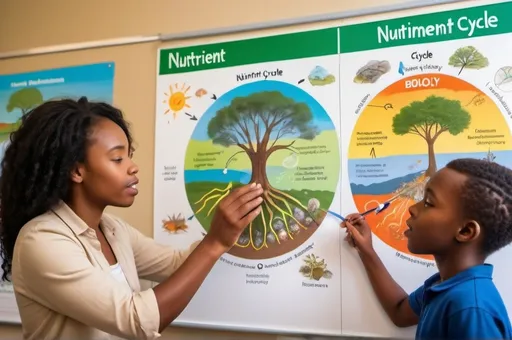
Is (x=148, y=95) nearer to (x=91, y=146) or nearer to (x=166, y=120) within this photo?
(x=166, y=120)

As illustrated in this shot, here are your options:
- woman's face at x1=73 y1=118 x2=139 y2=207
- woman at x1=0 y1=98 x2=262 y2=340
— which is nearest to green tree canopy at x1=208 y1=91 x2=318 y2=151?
woman at x1=0 y1=98 x2=262 y2=340

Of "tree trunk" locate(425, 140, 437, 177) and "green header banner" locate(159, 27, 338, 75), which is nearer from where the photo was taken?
"tree trunk" locate(425, 140, 437, 177)

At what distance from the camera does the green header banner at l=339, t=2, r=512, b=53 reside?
3.56 ft

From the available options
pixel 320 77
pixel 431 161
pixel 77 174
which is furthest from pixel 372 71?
pixel 77 174

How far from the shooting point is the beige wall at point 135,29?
130 centimetres

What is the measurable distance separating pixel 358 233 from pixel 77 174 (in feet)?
2.11

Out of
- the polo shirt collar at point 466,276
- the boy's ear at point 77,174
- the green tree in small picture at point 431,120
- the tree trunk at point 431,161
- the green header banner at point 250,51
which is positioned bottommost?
the polo shirt collar at point 466,276

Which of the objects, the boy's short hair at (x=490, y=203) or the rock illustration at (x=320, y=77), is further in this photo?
the rock illustration at (x=320, y=77)

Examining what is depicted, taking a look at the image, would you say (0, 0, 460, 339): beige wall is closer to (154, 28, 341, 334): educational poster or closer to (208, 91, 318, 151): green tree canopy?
(154, 28, 341, 334): educational poster

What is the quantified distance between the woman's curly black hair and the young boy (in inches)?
27.9

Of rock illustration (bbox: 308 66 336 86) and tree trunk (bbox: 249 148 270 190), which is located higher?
rock illustration (bbox: 308 66 336 86)

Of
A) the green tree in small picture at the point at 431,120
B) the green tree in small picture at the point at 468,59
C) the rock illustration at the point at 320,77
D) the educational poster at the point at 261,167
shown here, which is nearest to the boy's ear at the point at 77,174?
the educational poster at the point at 261,167

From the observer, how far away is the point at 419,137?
1.12m

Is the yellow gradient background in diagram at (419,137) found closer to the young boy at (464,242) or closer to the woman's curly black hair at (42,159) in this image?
the young boy at (464,242)
